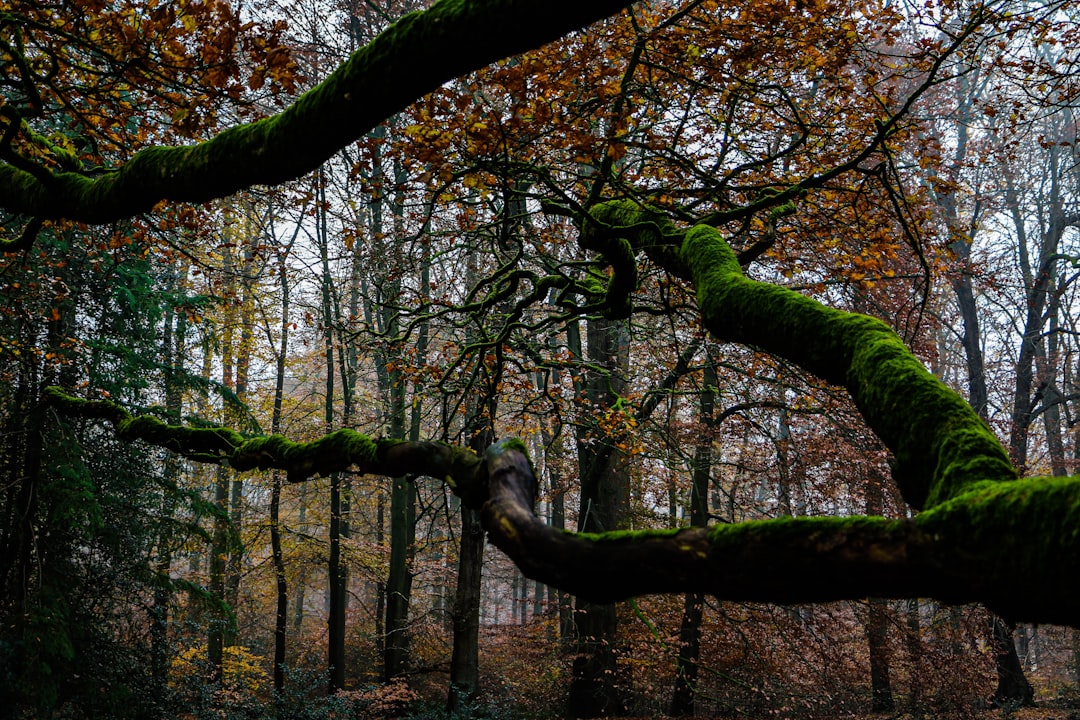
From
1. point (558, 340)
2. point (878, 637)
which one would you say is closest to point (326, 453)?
point (878, 637)

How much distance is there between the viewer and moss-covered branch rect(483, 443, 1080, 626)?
103cm

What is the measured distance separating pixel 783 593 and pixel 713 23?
453cm

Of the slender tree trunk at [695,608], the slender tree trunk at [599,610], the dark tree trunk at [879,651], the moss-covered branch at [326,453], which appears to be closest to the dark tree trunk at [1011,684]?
the dark tree trunk at [879,651]

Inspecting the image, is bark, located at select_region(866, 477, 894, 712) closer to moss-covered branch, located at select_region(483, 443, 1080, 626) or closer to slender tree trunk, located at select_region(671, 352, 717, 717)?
slender tree trunk, located at select_region(671, 352, 717, 717)

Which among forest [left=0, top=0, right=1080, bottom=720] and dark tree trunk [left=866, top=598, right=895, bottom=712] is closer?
forest [left=0, top=0, right=1080, bottom=720]

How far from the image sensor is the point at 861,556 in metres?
1.14

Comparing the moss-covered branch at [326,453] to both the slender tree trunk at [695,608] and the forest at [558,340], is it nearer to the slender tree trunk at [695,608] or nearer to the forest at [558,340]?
the forest at [558,340]

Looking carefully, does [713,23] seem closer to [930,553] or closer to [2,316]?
[930,553]

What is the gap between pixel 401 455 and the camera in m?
2.77

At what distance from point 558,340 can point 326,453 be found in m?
12.6

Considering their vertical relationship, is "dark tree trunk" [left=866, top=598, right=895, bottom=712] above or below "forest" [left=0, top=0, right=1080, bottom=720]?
below

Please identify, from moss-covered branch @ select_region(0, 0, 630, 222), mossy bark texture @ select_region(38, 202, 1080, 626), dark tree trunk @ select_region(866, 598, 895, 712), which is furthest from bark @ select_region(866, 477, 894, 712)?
moss-covered branch @ select_region(0, 0, 630, 222)

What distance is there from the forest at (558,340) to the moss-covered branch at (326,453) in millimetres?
28

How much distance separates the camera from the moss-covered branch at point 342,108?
5.41 feet
